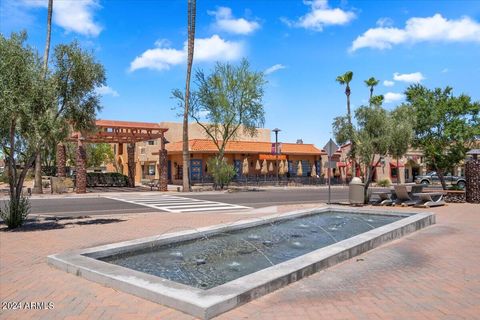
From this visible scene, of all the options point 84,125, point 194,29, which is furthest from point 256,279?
point 194,29

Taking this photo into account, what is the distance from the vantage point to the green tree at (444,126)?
74.8 ft

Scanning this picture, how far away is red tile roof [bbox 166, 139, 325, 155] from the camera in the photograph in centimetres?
4004

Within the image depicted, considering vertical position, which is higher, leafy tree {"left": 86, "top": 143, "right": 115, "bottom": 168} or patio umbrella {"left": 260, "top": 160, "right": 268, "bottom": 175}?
leafy tree {"left": 86, "top": 143, "right": 115, "bottom": 168}

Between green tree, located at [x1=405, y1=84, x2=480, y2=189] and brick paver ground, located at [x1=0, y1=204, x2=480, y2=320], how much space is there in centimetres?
Answer: 1561

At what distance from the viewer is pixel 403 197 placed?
17672 mm

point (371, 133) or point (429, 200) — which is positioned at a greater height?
A: point (371, 133)

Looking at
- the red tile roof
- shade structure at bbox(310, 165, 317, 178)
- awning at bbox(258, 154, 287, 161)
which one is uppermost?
the red tile roof

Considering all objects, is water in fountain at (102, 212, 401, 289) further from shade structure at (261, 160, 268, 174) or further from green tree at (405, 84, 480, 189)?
shade structure at (261, 160, 268, 174)

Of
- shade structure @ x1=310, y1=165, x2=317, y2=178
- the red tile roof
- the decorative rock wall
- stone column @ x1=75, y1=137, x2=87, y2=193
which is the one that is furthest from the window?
the decorative rock wall

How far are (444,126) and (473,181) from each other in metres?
5.34

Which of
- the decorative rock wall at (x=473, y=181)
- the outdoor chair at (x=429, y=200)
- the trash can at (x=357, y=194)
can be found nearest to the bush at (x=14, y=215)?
the trash can at (x=357, y=194)

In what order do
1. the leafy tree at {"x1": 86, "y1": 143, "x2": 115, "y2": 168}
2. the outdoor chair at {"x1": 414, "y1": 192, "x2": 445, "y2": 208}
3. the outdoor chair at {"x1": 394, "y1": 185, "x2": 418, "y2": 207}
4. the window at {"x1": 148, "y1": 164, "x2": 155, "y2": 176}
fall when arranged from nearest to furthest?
the outdoor chair at {"x1": 414, "y1": 192, "x2": 445, "y2": 208}
the outdoor chair at {"x1": 394, "y1": 185, "x2": 418, "y2": 207}
the window at {"x1": 148, "y1": 164, "x2": 155, "y2": 176}
the leafy tree at {"x1": 86, "y1": 143, "x2": 115, "y2": 168}

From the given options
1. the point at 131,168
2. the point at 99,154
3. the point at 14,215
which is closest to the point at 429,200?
the point at 14,215

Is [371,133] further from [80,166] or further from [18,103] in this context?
[80,166]
